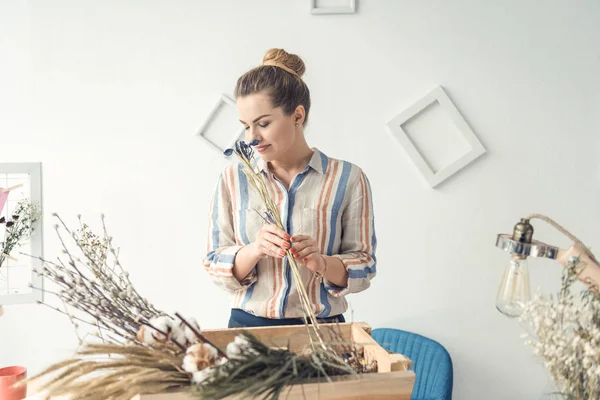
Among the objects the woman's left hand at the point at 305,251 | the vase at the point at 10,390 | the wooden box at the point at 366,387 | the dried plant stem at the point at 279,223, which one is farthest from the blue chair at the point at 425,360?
the vase at the point at 10,390

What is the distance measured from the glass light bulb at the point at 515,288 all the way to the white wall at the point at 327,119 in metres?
1.65

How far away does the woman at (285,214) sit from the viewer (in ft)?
4.56

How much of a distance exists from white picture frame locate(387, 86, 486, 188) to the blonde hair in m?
1.14

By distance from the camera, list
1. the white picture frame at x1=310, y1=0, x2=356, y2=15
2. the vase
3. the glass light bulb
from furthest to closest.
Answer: the white picture frame at x1=310, y1=0, x2=356, y2=15
the vase
the glass light bulb

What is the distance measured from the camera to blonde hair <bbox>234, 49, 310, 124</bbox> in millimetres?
1388

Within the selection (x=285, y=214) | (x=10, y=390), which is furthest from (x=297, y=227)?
(x=10, y=390)

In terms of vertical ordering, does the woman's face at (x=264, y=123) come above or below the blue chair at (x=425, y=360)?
above

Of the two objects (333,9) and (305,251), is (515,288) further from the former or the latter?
(333,9)

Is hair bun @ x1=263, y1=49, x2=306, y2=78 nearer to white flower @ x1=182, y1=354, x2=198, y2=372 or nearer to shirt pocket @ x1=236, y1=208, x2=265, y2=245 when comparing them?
shirt pocket @ x1=236, y1=208, x2=265, y2=245


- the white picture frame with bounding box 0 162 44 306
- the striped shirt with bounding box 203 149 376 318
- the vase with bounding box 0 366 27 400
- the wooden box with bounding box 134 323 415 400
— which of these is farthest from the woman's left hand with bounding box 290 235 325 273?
the white picture frame with bounding box 0 162 44 306

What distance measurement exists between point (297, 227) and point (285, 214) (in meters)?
0.05

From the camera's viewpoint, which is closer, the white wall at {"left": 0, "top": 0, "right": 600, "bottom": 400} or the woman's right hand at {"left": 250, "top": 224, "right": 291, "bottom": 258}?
the woman's right hand at {"left": 250, "top": 224, "right": 291, "bottom": 258}

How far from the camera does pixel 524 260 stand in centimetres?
92

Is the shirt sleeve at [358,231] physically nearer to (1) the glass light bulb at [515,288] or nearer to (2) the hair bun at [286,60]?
(2) the hair bun at [286,60]
